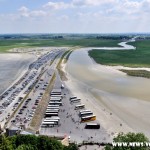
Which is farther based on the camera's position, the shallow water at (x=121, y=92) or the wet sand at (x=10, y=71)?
the wet sand at (x=10, y=71)

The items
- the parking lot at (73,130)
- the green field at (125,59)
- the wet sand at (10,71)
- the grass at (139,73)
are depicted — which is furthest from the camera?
the green field at (125,59)

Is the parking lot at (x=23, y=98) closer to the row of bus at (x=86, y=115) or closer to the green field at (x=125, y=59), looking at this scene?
the row of bus at (x=86, y=115)

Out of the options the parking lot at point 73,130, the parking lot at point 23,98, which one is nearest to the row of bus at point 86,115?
the parking lot at point 73,130

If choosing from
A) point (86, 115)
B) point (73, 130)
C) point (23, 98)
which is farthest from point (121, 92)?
point (73, 130)

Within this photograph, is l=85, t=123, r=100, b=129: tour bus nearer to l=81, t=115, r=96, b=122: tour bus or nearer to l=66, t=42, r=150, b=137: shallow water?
l=81, t=115, r=96, b=122: tour bus

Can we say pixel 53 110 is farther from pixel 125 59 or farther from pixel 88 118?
pixel 125 59

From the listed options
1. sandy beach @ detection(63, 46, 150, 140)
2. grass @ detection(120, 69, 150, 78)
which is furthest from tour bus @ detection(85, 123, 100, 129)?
grass @ detection(120, 69, 150, 78)
